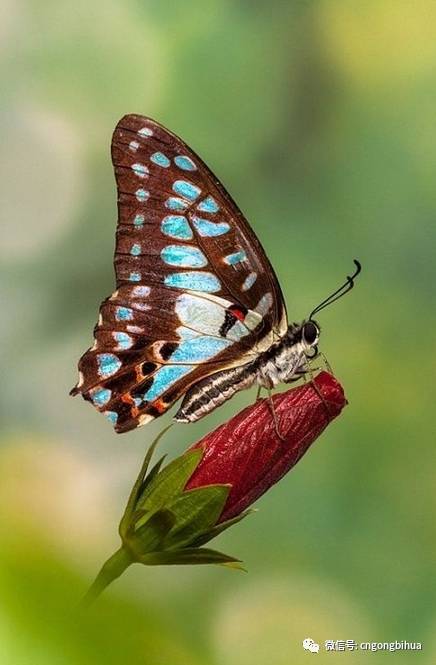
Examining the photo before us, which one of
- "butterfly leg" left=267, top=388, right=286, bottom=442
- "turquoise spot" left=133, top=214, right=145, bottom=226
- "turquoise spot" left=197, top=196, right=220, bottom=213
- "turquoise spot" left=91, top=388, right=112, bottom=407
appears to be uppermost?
"turquoise spot" left=197, top=196, right=220, bottom=213

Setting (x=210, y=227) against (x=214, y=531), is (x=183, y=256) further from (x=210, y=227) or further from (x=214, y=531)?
(x=214, y=531)

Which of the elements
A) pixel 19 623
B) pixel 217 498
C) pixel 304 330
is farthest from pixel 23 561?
pixel 304 330

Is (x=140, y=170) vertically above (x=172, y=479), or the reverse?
(x=140, y=170)

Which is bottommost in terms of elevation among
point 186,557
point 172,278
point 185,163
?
point 186,557

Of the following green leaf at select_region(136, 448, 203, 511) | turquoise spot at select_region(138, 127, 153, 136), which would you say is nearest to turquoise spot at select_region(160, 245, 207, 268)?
turquoise spot at select_region(138, 127, 153, 136)

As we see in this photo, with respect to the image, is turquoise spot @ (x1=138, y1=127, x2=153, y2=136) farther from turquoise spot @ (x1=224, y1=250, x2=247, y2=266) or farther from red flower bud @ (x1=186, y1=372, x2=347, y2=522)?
red flower bud @ (x1=186, y1=372, x2=347, y2=522)

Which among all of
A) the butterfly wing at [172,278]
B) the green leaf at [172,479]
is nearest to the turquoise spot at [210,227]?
the butterfly wing at [172,278]

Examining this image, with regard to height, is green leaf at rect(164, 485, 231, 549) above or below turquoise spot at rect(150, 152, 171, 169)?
below

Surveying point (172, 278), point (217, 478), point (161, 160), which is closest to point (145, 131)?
point (161, 160)

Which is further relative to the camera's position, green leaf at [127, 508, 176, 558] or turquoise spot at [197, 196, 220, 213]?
turquoise spot at [197, 196, 220, 213]
